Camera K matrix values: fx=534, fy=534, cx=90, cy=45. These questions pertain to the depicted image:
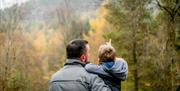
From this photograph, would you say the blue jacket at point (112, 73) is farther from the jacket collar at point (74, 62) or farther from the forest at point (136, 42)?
the forest at point (136, 42)

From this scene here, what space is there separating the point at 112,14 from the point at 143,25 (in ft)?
10.5

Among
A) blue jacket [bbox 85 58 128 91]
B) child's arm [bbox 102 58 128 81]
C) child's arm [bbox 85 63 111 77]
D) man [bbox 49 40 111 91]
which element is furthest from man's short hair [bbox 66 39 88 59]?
child's arm [bbox 102 58 128 81]

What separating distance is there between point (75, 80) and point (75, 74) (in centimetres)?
8

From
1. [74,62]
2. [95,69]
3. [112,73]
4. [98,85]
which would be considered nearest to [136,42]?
[112,73]

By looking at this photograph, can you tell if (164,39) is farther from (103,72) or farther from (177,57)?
(103,72)

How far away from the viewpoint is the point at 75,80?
5.27m

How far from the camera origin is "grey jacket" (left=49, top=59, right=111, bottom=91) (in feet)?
17.0

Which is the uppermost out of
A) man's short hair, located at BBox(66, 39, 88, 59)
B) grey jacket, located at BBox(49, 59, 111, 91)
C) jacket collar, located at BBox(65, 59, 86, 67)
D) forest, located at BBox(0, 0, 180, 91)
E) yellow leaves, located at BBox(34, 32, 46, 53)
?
man's short hair, located at BBox(66, 39, 88, 59)

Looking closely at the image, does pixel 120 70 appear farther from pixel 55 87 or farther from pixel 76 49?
pixel 55 87

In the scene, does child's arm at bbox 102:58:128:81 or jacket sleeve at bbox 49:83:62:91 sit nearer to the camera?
jacket sleeve at bbox 49:83:62:91

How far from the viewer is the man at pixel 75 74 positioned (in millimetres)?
5211

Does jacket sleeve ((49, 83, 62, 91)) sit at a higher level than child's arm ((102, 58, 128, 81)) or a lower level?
lower

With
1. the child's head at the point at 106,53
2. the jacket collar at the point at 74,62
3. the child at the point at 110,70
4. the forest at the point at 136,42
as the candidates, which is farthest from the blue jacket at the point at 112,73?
the forest at the point at 136,42

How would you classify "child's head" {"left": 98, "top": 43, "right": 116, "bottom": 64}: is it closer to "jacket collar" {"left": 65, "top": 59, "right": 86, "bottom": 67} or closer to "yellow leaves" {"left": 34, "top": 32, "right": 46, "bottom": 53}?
"jacket collar" {"left": 65, "top": 59, "right": 86, "bottom": 67}
